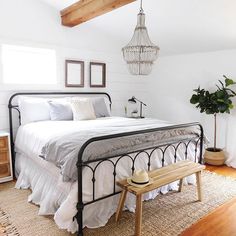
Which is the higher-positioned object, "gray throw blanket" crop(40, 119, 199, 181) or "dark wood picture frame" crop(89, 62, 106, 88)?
"dark wood picture frame" crop(89, 62, 106, 88)

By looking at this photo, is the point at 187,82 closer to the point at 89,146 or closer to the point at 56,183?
the point at 89,146

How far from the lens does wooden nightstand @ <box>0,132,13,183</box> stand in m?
3.00

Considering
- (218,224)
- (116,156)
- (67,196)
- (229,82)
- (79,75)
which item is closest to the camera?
(67,196)

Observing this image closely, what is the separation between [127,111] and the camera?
489 centimetres

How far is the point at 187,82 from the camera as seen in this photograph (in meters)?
4.45

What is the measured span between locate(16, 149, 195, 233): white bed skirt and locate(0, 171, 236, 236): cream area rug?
7 centimetres

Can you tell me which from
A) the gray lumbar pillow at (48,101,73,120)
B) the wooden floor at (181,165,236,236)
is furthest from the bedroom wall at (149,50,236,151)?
the gray lumbar pillow at (48,101,73,120)

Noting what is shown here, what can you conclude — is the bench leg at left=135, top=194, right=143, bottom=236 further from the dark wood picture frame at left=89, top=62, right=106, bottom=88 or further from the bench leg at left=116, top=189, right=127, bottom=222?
the dark wood picture frame at left=89, top=62, right=106, bottom=88

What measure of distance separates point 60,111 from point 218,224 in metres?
2.43

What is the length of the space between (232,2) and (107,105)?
233cm

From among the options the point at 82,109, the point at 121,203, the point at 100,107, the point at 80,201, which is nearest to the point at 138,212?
the point at 121,203

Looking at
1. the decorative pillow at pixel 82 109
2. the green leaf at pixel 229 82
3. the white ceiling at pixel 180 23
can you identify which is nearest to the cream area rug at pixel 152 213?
the decorative pillow at pixel 82 109

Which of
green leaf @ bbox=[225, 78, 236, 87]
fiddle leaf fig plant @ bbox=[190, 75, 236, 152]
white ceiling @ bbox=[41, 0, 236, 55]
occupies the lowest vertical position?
fiddle leaf fig plant @ bbox=[190, 75, 236, 152]

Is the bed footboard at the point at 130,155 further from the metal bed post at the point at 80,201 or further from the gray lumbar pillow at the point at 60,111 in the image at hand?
the gray lumbar pillow at the point at 60,111
